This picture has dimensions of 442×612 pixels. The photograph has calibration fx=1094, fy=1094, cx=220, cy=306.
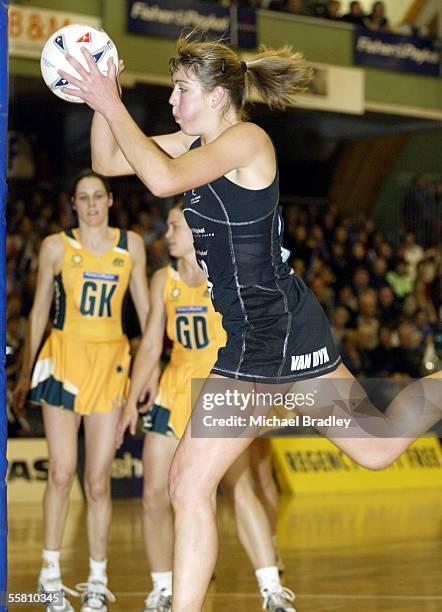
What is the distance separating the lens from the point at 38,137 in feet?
65.4

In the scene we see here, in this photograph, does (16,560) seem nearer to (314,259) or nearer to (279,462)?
(279,462)

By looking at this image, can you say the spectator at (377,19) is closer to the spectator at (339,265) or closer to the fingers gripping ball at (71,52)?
the spectator at (339,265)

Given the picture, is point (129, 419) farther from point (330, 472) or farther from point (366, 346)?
point (366, 346)

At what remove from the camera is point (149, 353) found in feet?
19.4

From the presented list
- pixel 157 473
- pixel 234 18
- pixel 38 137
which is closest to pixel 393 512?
pixel 157 473

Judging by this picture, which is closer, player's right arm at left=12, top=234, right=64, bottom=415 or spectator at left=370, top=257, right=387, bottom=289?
player's right arm at left=12, top=234, right=64, bottom=415

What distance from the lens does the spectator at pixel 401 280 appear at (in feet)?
58.5

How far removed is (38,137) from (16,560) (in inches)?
536

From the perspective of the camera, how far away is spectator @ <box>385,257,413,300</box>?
17844mm

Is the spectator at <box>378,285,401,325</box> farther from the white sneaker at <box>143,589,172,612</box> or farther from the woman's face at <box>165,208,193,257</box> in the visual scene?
the white sneaker at <box>143,589,172,612</box>

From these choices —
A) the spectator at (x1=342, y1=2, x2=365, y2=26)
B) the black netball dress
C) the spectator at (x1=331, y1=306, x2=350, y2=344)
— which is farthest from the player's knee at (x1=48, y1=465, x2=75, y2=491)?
the spectator at (x1=342, y1=2, x2=365, y2=26)

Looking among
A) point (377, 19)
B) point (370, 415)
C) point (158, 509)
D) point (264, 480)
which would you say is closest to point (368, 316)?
point (377, 19)

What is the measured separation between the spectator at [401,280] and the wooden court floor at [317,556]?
6.95 metres

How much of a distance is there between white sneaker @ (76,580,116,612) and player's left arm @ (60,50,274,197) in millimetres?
2718
